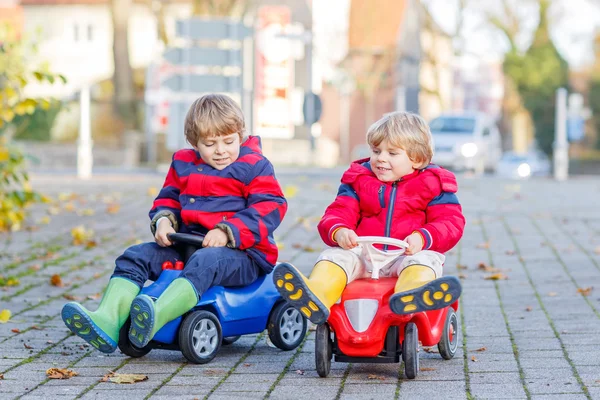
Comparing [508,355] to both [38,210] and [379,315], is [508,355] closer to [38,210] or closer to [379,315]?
[379,315]

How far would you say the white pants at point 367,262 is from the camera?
4.62 m

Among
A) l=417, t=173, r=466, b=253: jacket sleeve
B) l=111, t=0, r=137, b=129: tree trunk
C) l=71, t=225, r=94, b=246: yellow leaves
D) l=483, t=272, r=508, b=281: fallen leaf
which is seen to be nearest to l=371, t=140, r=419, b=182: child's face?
l=417, t=173, r=466, b=253: jacket sleeve

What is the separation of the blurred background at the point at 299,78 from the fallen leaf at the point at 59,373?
3527 mm

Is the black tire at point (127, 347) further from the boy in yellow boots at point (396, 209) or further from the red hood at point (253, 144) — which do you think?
the red hood at point (253, 144)

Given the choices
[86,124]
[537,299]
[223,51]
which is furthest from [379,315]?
[86,124]

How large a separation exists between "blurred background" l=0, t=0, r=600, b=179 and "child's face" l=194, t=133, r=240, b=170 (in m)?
2.94

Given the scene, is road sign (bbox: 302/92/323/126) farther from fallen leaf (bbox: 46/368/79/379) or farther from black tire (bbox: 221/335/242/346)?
fallen leaf (bbox: 46/368/79/379)

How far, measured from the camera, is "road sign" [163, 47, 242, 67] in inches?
666

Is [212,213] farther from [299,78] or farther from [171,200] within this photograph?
[299,78]

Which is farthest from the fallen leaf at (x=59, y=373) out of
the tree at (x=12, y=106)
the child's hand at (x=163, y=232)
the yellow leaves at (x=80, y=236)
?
the yellow leaves at (x=80, y=236)

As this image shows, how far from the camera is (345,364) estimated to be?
490 centimetres

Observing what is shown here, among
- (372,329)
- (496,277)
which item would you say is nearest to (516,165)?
(496,277)

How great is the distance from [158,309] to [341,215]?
0.95 meters

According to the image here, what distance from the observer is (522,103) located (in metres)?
53.7
